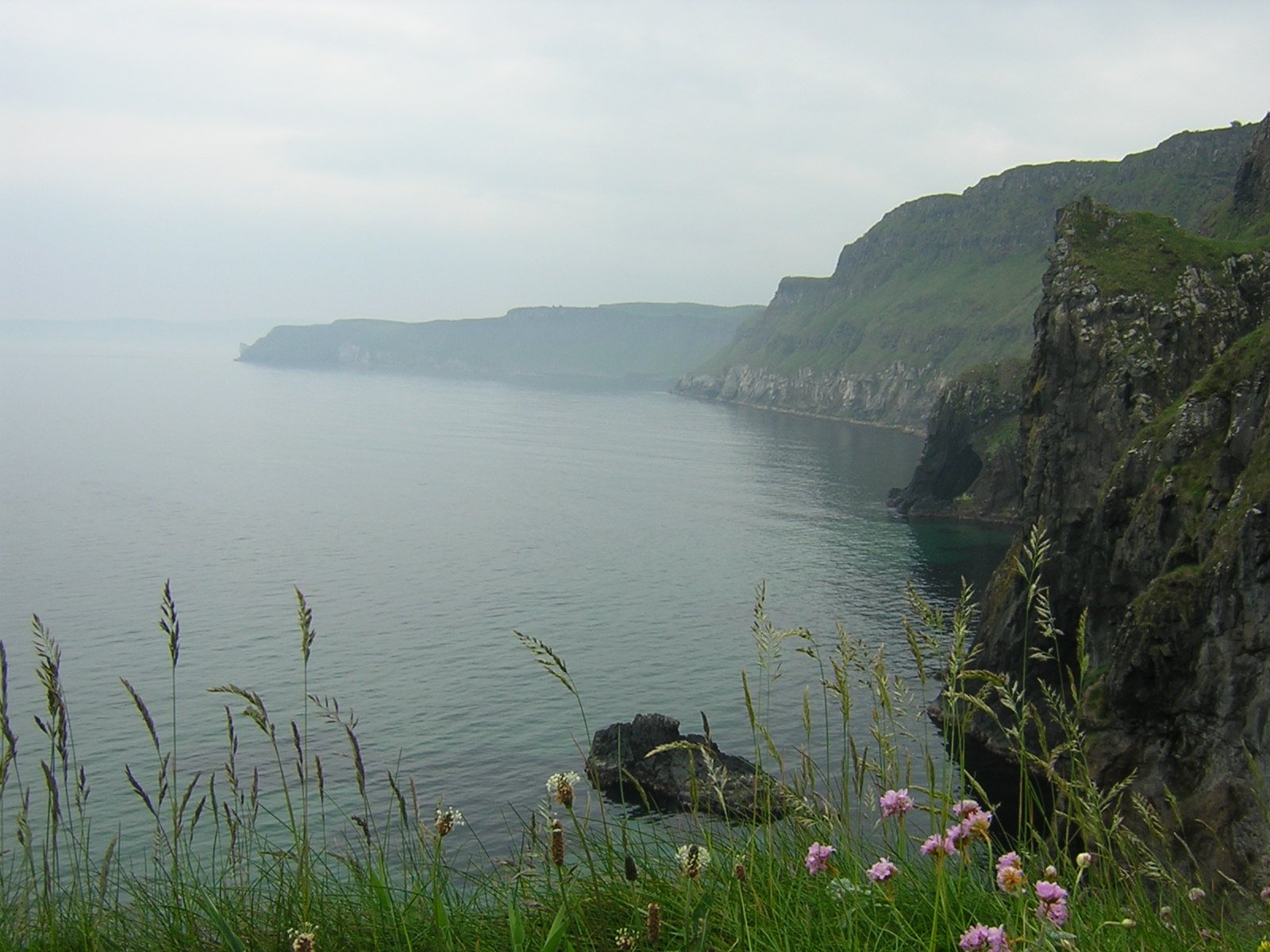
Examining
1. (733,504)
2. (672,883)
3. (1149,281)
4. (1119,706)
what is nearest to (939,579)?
(1149,281)

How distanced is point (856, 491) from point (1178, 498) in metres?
87.1

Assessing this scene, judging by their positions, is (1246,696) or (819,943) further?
(1246,696)

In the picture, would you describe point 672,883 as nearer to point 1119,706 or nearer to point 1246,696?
point 1246,696

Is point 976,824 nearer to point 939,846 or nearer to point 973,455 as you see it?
point 939,846

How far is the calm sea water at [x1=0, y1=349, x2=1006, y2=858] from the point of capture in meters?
45.0

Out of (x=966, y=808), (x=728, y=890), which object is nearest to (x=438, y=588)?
(x=728, y=890)

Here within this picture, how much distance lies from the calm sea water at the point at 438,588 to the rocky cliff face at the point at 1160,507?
12.4 m

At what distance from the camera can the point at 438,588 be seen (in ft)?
242

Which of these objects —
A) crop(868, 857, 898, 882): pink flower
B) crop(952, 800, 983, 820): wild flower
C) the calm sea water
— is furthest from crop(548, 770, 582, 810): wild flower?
the calm sea water

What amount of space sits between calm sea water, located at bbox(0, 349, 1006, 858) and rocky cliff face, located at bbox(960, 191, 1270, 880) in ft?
40.7

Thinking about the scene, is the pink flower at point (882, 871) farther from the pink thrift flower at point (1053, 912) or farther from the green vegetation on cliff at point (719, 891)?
the pink thrift flower at point (1053, 912)

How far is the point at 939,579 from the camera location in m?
76.8

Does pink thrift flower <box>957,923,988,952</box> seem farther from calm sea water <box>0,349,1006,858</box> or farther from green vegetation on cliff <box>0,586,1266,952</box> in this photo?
calm sea water <box>0,349,1006,858</box>

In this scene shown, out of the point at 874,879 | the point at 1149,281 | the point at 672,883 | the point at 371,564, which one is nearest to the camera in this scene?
the point at 874,879
